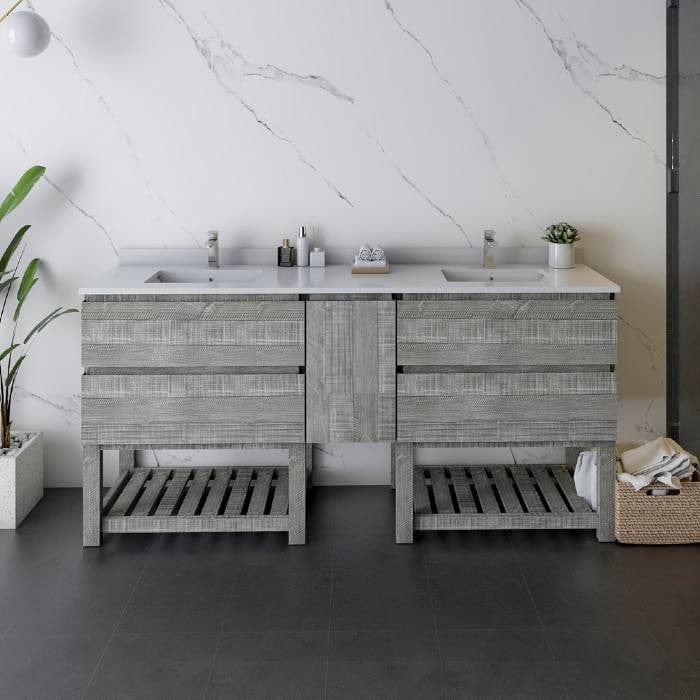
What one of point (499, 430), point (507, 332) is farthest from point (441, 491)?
point (507, 332)

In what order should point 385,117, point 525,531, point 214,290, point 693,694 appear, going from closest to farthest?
1. point 693,694
2. point 214,290
3. point 525,531
4. point 385,117

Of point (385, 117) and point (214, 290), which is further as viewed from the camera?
point (385, 117)

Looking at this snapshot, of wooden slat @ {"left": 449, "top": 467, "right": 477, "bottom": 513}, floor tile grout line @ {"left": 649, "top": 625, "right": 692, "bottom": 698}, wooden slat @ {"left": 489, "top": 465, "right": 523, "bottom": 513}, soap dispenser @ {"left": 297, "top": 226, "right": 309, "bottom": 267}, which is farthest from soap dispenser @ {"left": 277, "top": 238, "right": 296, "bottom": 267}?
floor tile grout line @ {"left": 649, "top": 625, "right": 692, "bottom": 698}

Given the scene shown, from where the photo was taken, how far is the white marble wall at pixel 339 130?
390cm

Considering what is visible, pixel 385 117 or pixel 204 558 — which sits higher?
pixel 385 117

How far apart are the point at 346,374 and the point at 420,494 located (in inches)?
25.3

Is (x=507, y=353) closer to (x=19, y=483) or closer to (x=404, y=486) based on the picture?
(x=404, y=486)

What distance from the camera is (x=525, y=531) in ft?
12.2

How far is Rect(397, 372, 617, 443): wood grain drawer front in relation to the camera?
11.7ft

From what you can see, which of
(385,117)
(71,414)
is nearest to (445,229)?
(385,117)

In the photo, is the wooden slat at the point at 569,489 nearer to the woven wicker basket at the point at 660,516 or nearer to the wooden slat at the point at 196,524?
the woven wicker basket at the point at 660,516

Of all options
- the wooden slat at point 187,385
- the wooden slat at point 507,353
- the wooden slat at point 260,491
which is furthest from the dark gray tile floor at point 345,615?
the wooden slat at point 507,353

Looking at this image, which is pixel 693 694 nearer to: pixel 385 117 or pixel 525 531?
pixel 525 531

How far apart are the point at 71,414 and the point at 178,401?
0.79 metres
